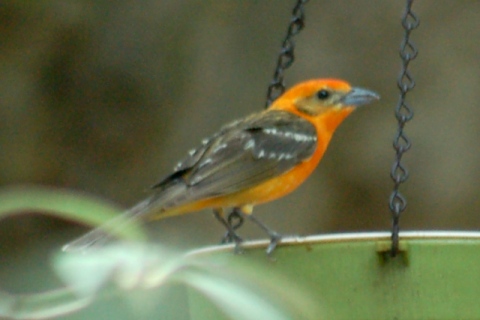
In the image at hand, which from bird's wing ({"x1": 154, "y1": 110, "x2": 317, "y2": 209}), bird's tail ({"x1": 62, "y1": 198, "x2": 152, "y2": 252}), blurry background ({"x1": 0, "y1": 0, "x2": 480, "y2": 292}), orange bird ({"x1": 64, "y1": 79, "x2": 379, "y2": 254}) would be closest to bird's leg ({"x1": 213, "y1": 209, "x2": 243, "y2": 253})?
orange bird ({"x1": 64, "y1": 79, "x2": 379, "y2": 254})

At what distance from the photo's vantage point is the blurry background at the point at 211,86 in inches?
282

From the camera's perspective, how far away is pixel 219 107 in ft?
23.7

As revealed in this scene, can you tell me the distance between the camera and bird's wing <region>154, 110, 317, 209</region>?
373 centimetres

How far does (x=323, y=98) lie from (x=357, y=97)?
20cm

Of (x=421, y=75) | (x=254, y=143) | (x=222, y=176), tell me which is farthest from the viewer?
(x=421, y=75)

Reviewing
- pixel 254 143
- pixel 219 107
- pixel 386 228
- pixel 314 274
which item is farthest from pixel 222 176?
pixel 386 228

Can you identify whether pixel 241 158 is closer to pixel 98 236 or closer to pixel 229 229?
pixel 229 229

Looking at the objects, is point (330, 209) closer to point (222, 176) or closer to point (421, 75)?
point (421, 75)

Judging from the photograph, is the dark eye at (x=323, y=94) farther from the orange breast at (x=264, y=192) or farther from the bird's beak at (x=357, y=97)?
the orange breast at (x=264, y=192)

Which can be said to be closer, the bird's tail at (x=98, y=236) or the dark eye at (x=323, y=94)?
the bird's tail at (x=98, y=236)

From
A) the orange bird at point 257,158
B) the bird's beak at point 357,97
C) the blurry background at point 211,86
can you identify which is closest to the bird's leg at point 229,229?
the orange bird at point 257,158

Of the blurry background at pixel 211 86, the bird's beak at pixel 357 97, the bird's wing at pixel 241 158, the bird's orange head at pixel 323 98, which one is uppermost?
the blurry background at pixel 211 86

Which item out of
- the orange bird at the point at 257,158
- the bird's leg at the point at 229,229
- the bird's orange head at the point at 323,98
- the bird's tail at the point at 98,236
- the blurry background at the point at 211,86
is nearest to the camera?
the bird's tail at the point at 98,236

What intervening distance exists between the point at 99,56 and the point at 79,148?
0.83 metres
